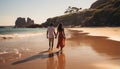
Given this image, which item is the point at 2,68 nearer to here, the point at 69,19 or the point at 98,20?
the point at 98,20

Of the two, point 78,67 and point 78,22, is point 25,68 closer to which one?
point 78,67

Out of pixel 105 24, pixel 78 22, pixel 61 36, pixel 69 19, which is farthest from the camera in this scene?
pixel 69 19

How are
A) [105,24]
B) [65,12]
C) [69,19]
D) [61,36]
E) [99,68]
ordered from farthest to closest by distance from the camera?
[65,12], [69,19], [105,24], [61,36], [99,68]

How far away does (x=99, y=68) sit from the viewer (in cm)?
727

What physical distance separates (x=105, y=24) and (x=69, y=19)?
58.9 meters

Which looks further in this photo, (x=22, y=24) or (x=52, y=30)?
(x=22, y=24)

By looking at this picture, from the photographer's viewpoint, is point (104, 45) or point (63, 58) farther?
point (104, 45)

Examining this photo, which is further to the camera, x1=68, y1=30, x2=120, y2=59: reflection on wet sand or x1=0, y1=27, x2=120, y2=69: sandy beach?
x1=68, y1=30, x2=120, y2=59: reflection on wet sand

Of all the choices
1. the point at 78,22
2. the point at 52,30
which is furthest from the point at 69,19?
the point at 52,30

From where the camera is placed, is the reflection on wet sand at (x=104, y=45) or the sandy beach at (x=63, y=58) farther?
the reflection on wet sand at (x=104, y=45)

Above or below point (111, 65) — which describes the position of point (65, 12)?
above

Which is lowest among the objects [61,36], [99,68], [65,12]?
[99,68]

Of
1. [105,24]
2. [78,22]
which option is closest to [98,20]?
[105,24]

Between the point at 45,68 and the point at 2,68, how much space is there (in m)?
1.69
